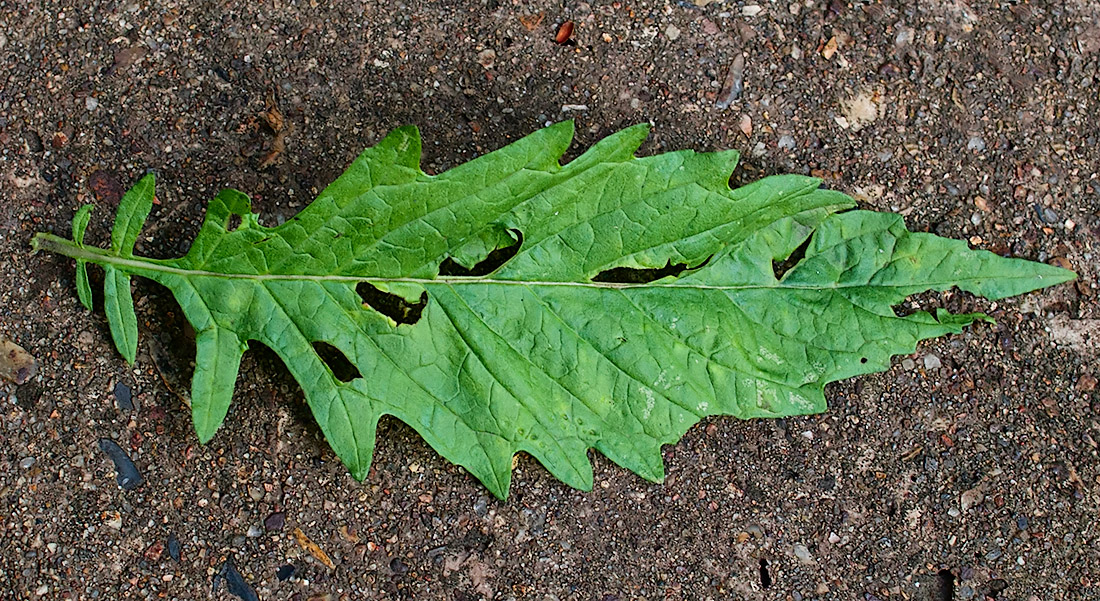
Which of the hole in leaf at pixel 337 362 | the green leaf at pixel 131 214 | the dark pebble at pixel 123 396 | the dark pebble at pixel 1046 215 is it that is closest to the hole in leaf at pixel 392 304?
the hole in leaf at pixel 337 362

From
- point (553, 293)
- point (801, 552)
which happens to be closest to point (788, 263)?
point (553, 293)

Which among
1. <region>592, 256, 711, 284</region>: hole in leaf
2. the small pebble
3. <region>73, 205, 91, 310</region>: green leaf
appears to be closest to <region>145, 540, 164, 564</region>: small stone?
<region>73, 205, 91, 310</region>: green leaf

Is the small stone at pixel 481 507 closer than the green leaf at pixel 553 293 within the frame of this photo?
No

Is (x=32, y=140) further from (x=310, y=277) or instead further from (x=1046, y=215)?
(x=1046, y=215)

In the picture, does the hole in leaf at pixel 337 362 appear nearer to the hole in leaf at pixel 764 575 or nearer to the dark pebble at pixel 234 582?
the dark pebble at pixel 234 582

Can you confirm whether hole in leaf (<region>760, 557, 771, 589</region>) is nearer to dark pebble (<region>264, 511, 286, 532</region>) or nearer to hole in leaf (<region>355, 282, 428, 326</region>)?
hole in leaf (<region>355, 282, 428, 326</region>)

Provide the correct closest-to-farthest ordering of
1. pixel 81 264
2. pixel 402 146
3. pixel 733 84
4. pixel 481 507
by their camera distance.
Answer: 1. pixel 402 146
2. pixel 81 264
3. pixel 481 507
4. pixel 733 84
